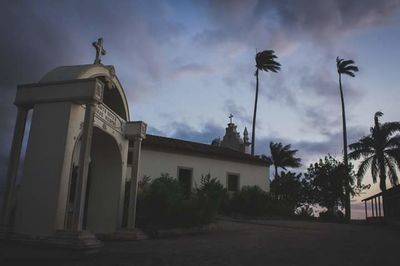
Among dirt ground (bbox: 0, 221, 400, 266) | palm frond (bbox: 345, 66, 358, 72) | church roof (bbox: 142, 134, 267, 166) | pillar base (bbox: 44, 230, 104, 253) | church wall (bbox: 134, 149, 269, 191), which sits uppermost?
palm frond (bbox: 345, 66, 358, 72)

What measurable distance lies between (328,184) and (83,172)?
90.0 feet

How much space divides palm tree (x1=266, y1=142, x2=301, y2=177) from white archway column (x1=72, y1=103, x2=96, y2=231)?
1484 inches

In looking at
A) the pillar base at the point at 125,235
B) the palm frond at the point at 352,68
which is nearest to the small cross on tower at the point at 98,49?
the pillar base at the point at 125,235

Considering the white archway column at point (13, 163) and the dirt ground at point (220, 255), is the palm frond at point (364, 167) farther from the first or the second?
the white archway column at point (13, 163)

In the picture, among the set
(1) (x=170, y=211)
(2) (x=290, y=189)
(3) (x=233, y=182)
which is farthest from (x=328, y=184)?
(1) (x=170, y=211)

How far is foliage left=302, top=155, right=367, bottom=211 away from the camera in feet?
99.6

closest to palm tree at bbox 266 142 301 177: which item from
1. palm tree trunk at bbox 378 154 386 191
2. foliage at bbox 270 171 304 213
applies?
foliage at bbox 270 171 304 213

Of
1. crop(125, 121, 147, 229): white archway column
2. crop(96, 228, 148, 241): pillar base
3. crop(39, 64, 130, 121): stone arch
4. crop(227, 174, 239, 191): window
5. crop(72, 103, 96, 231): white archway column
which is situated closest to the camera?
crop(72, 103, 96, 231): white archway column

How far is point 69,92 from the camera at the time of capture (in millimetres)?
7984

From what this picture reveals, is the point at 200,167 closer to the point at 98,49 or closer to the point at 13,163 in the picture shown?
the point at 98,49

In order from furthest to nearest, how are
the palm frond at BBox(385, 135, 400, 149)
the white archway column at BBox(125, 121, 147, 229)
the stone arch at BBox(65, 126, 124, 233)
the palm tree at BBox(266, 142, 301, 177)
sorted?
the palm tree at BBox(266, 142, 301, 177) → the palm frond at BBox(385, 135, 400, 149) → the white archway column at BBox(125, 121, 147, 229) → the stone arch at BBox(65, 126, 124, 233)

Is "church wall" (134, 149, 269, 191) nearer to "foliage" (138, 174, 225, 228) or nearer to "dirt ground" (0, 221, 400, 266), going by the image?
"foliage" (138, 174, 225, 228)

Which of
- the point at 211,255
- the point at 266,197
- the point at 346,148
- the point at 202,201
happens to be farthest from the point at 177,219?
the point at 346,148

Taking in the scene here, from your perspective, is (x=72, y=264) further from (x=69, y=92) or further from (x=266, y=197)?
(x=266, y=197)
